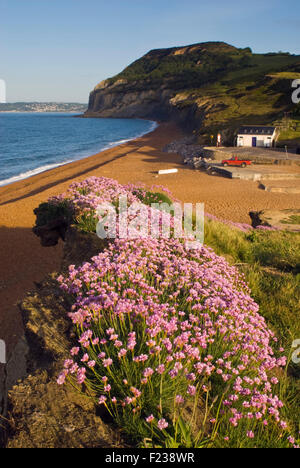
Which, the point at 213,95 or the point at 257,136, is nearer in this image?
the point at 257,136

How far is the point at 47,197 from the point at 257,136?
3530cm

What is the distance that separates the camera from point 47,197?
2117 centimetres

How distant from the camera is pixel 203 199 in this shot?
888 inches

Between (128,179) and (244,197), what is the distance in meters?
11.8

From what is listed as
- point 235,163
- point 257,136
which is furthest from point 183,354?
point 257,136

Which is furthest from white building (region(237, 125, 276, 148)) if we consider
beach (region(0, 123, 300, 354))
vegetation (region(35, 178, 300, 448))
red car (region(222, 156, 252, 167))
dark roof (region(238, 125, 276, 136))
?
vegetation (region(35, 178, 300, 448))

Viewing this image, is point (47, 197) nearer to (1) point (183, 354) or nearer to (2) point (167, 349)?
(2) point (167, 349)

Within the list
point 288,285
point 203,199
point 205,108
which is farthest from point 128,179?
point 205,108

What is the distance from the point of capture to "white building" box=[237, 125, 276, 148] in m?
44.6
